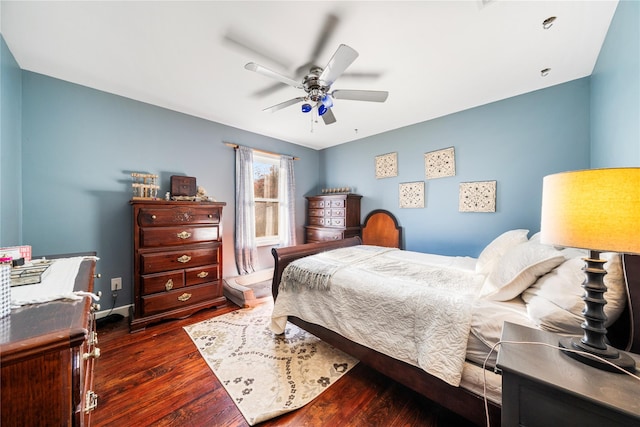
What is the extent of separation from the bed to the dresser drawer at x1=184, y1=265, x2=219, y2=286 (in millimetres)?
1199

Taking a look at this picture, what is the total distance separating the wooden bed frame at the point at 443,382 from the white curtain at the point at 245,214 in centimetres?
165

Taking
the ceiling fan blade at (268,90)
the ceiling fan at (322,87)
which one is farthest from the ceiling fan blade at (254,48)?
the ceiling fan blade at (268,90)

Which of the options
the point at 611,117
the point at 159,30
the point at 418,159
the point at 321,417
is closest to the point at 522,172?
the point at 611,117

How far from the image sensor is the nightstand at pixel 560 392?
643 millimetres

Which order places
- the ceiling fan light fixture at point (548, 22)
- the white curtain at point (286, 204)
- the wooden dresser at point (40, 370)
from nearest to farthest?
the wooden dresser at point (40, 370) < the ceiling fan light fixture at point (548, 22) < the white curtain at point (286, 204)

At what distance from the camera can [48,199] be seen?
2234 mm

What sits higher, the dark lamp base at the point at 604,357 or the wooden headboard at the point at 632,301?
the wooden headboard at the point at 632,301

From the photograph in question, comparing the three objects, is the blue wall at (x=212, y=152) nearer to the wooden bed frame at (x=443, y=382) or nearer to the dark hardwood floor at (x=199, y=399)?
the wooden bed frame at (x=443, y=382)

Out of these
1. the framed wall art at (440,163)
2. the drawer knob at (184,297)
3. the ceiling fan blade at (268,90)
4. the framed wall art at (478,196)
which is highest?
the ceiling fan blade at (268,90)

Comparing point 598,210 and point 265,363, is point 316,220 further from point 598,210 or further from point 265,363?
point 598,210

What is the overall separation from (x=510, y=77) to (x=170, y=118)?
3.99 metres

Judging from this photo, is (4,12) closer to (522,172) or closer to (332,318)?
(332,318)

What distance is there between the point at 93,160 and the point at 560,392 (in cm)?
387

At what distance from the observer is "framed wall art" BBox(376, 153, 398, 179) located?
370cm
